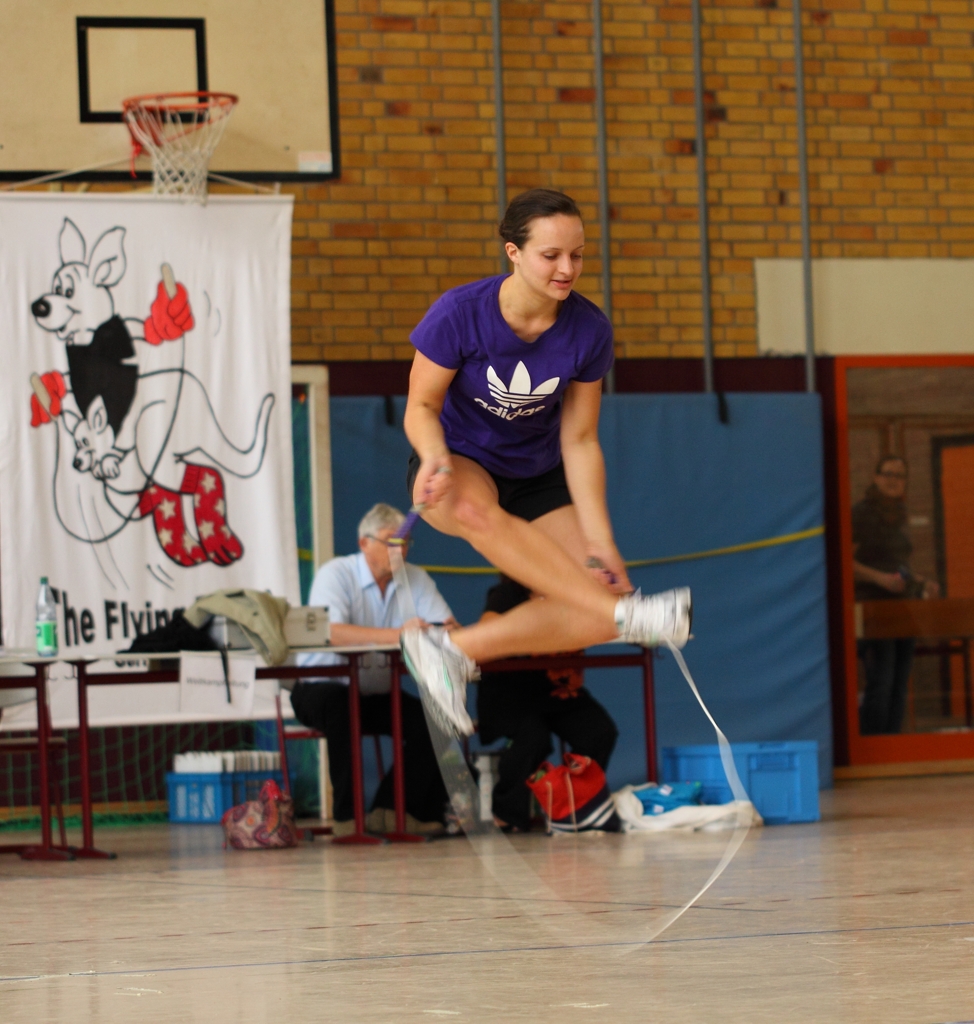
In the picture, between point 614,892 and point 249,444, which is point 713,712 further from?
point 614,892

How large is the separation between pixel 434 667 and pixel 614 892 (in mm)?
992

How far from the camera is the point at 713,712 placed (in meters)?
8.26

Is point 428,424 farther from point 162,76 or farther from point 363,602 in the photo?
point 162,76

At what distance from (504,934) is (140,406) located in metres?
4.25

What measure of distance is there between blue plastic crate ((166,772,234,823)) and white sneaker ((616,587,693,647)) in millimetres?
4606

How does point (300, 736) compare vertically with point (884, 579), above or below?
below

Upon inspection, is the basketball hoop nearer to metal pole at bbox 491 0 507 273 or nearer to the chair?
metal pole at bbox 491 0 507 273

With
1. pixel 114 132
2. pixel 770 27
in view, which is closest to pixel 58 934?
pixel 114 132

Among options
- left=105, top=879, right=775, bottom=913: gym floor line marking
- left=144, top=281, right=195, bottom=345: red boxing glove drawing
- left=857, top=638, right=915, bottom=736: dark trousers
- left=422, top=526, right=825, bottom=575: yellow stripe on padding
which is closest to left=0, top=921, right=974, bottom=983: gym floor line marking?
left=105, top=879, right=775, bottom=913: gym floor line marking

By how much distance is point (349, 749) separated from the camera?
20.9 ft

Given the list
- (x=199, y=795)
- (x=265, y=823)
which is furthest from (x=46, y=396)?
(x=265, y=823)

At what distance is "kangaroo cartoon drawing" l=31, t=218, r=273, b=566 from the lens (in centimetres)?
691

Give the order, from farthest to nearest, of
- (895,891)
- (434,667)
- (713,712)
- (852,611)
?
(852,611), (713,712), (895,891), (434,667)

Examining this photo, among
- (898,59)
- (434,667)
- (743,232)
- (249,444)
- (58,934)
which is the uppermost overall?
(898,59)
